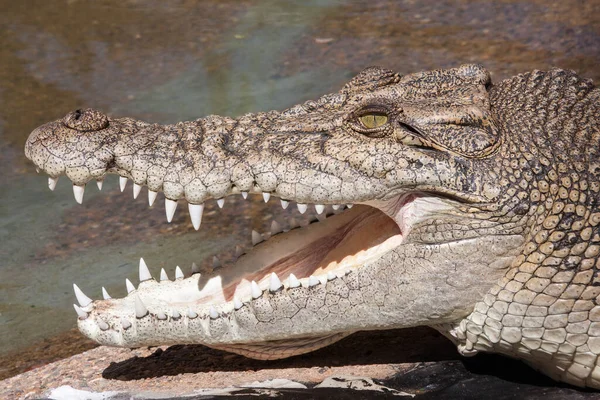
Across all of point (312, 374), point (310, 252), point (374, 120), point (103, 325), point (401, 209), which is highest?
point (374, 120)

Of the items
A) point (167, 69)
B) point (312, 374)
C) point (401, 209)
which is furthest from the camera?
point (167, 69)

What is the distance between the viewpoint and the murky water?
18.2 ft

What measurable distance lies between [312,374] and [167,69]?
5126 mm

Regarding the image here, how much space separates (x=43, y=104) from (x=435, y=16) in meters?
4.17

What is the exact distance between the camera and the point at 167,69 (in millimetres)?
8430

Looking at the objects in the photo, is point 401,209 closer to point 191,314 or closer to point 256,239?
point 256,239

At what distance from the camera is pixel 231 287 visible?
3930mm

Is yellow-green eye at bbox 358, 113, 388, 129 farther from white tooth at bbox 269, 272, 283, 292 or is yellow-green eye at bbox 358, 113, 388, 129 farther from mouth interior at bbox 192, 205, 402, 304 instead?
white tooth at bbox 269, 272, 283, 292

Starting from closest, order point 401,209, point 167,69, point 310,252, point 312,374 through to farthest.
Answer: point 401,209 → point 312,374 → point 310,252 → point 167,69

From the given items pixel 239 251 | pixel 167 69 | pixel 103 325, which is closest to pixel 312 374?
pixel 239 251

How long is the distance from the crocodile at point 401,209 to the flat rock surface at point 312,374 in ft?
0.47

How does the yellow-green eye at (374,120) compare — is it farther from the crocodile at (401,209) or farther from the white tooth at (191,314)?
the white tooth at (191,314)

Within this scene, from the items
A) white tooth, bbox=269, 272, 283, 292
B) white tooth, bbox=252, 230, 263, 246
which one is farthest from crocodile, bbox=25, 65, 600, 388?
white tooth, bbox=252, 230, 263, 246

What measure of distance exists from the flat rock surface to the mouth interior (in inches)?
16.7
